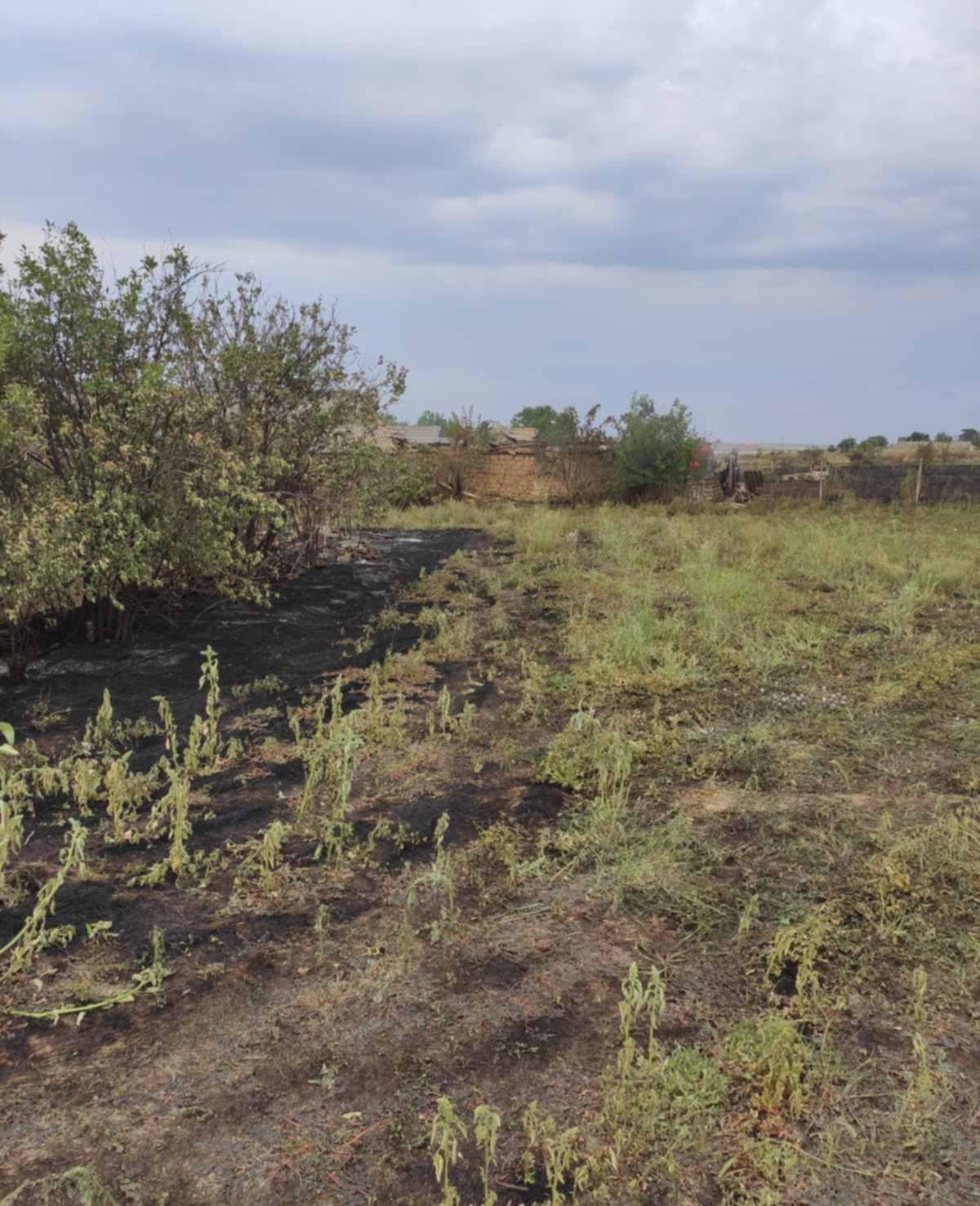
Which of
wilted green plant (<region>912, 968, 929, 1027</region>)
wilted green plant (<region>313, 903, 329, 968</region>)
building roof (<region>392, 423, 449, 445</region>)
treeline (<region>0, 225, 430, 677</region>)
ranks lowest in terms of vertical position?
wilted green plant (<region>313, 903, 329, 968</region>)

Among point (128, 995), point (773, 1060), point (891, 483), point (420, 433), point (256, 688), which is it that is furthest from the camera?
point (420, 433)

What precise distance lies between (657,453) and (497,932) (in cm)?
1729

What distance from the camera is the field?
1.98m

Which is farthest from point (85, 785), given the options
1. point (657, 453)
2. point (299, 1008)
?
point (657, 453)

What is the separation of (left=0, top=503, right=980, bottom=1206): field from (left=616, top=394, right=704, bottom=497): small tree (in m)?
13.5

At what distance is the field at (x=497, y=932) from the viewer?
198cm

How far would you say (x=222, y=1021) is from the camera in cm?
241

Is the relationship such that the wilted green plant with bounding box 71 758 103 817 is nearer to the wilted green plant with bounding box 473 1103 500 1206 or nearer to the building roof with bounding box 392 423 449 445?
the wilted green plant with bounding box 473 1103 500 1206

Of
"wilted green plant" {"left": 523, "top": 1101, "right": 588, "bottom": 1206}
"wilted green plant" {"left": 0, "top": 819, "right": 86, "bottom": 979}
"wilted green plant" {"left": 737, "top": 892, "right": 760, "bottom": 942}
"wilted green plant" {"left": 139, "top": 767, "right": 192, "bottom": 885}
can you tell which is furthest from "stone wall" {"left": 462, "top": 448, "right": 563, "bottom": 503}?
"wilted green plant" {"left": 523, "top": 1101, "right": 588, "bottom": 1206}

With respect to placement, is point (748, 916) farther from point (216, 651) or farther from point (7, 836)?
point (216, 651)

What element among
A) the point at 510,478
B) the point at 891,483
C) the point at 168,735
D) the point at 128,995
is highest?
the point at 891,483

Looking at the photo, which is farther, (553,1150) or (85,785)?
(85,785)

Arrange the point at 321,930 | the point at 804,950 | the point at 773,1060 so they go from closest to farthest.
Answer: the point at 773,1060 → the point at 804,950 → the point at 321,930

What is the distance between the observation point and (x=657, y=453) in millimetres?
19188
